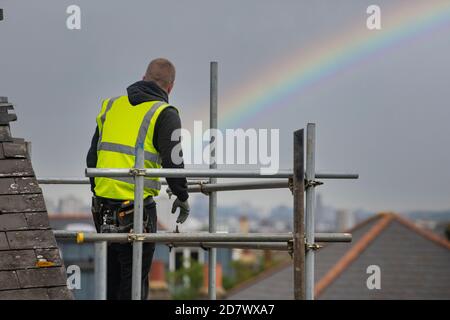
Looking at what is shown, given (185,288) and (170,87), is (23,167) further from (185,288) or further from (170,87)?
(185,288)

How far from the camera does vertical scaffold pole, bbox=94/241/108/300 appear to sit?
6016 mm

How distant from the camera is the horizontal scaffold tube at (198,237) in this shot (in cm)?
652

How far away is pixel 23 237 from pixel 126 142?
131 cm

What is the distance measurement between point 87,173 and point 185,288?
2797 inches

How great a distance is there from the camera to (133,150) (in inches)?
311

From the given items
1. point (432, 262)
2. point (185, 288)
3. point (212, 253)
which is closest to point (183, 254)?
point (185, 288)

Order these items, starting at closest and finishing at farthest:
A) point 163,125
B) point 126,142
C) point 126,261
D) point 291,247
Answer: point 291,247 → point 163,125 → point 126,142 → point 126,261

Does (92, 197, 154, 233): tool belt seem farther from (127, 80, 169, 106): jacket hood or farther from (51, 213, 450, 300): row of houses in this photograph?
(51, 213, 450, 300): row of houses

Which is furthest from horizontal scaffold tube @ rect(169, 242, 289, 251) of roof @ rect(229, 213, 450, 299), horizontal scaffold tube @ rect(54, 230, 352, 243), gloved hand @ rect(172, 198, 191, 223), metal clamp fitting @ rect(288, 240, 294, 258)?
roof @ rect(229, 213, 450, 299)

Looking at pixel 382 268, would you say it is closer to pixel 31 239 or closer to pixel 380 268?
pixel 380 268

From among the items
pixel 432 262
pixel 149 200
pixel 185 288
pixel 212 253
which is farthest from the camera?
pixel 185 288

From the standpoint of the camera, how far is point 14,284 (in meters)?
6.61

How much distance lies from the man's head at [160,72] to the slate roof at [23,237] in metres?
1.19

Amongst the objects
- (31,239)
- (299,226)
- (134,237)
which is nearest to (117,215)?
(31,239)
